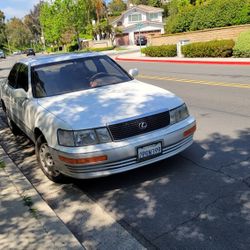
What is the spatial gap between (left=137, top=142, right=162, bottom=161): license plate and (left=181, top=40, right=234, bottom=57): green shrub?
19985mm

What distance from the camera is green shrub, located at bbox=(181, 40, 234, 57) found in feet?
77.3

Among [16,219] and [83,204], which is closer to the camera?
[16,219]

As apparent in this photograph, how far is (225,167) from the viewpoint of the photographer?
5250mm

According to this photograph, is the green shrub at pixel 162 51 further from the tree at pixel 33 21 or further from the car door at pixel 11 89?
the tree at pixel 33 21

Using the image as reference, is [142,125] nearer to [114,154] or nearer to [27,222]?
[114,154]

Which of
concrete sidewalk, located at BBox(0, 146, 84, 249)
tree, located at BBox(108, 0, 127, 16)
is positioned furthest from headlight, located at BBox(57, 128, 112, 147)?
tree, located at BBox(108, 0, 127, 16)

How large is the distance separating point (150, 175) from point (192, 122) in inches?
36.6

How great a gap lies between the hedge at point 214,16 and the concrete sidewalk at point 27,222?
26.6 m

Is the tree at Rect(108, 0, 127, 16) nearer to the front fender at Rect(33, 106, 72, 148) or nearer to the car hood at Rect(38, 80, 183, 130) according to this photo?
the car hood at Rect(38, 80, 183, 130)

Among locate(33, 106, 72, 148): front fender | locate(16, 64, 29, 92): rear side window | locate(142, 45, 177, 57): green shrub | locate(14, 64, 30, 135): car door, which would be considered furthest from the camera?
locate(142, 45, 177, 57): green shrub

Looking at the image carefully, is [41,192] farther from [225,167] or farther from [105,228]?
[225,167]

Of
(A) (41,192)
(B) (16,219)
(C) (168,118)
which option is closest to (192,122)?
(C) (168,118)

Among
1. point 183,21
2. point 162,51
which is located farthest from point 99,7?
point 162,51

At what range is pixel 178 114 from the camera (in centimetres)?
524
